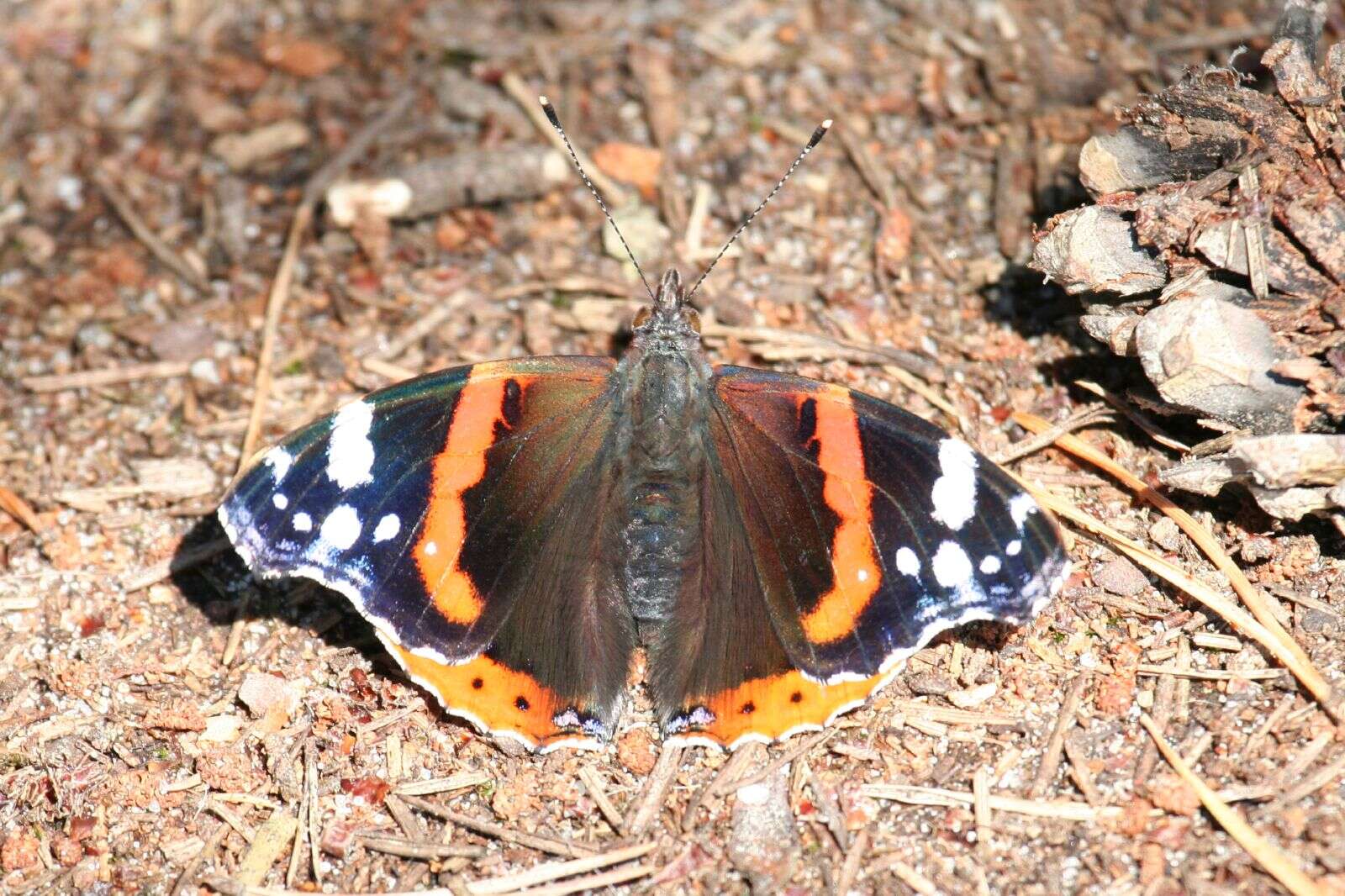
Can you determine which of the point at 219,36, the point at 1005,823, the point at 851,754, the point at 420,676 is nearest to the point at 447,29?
the point at 219,36

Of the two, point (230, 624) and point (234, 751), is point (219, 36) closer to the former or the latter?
point (230, 624)

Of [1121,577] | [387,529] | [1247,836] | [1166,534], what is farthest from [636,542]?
[1247,836]

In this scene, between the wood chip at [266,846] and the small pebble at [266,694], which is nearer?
the wood chip at [266,846]

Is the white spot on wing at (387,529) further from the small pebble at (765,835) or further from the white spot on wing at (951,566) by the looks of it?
the white spot on wing at (951,566)

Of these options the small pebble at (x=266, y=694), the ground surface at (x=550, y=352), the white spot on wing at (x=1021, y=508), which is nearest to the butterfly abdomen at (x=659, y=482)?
the ground surface at (x=550, y=352)

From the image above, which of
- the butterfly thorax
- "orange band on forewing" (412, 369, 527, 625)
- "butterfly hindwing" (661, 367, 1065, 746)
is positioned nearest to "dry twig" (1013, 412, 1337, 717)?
"butterfly hindwing" (661, 367, 1065, 746)

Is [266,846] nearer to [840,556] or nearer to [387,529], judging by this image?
[387,529]

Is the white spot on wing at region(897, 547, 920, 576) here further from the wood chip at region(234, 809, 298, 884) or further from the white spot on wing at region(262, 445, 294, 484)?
the wood chip at region(234, 809, 298, 884)
